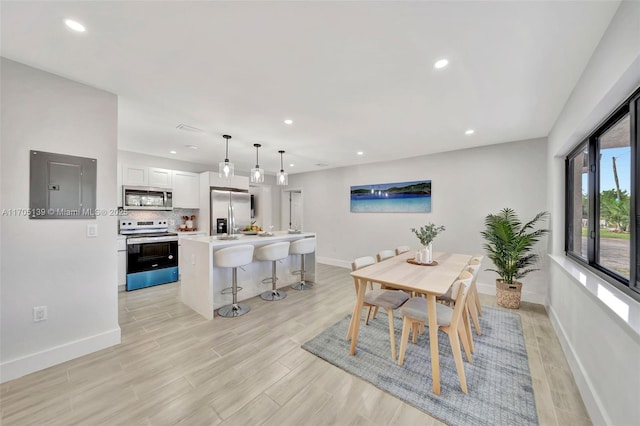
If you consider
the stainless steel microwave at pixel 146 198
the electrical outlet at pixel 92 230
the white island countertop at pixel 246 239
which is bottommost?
the white island countertop at pixel 246 239

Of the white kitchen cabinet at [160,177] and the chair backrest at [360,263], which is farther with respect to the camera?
the white kitchen cabinet at [160,177]

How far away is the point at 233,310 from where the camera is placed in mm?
3137

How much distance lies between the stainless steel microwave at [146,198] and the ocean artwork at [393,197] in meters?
4.04

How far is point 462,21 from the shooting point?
1382mm

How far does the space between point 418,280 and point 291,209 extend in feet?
18.5

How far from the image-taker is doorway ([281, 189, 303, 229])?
23.7 feet

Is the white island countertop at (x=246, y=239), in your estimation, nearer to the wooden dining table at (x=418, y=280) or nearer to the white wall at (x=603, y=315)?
the wooden dining table at (x=418, y=280)

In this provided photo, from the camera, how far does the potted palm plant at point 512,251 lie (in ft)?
10.8

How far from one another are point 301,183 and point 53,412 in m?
5.77

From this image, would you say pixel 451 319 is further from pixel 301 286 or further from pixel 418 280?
pixel 301 286

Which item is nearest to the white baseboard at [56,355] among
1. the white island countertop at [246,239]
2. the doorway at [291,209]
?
the white island countertop at [246,239]

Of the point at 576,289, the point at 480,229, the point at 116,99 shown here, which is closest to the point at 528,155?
the point at 480,229

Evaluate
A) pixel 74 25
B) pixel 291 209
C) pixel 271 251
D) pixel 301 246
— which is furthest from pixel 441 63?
pixel 291 209

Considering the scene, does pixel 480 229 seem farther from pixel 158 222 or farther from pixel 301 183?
pixel 158 222
